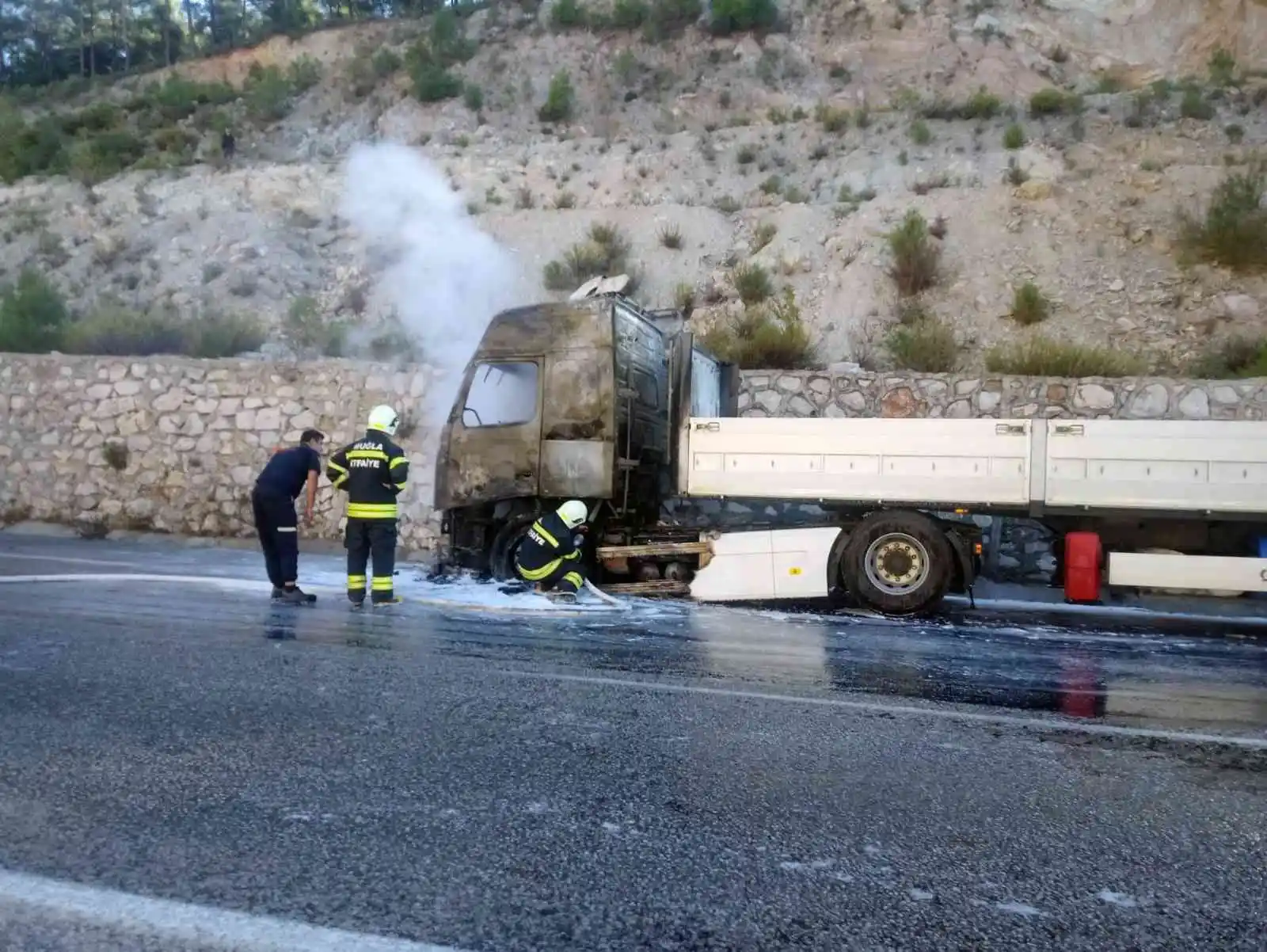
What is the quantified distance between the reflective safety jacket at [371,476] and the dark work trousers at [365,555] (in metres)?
0.08

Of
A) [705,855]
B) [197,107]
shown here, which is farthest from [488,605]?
[197,107]

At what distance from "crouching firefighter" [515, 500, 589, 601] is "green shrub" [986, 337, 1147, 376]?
752 centimetres

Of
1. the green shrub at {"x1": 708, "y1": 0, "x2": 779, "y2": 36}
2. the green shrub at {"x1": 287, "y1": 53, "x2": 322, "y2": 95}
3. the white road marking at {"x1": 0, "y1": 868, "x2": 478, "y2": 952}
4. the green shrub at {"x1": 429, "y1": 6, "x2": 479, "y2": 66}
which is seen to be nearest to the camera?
the white road marking at {"x1": 0, "y1": 868, "x2": 478, "y2": 952}

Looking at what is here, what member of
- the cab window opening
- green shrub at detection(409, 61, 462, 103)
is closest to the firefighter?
the cab window opening

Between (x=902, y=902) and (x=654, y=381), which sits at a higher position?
(x=654, y=381)

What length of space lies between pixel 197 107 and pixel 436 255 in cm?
2016

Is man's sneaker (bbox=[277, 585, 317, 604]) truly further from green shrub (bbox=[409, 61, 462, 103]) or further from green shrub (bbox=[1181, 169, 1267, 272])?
green shrub (bbox=[409, 61, 462, 103])

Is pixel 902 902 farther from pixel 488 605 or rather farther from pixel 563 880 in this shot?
pixel 488 605

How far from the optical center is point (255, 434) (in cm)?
1633

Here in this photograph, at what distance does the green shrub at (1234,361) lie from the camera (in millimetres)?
15023

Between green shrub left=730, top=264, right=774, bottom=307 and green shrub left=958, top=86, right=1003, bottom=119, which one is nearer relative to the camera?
green shrub left=730, top=264, right=774, bottom=307

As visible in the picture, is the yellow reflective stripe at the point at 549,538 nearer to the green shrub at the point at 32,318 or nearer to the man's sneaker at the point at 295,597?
the man's sneaker at the point at 295,597

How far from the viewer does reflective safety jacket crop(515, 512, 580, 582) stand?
9.95 metres

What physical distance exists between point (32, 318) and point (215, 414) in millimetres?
6467
